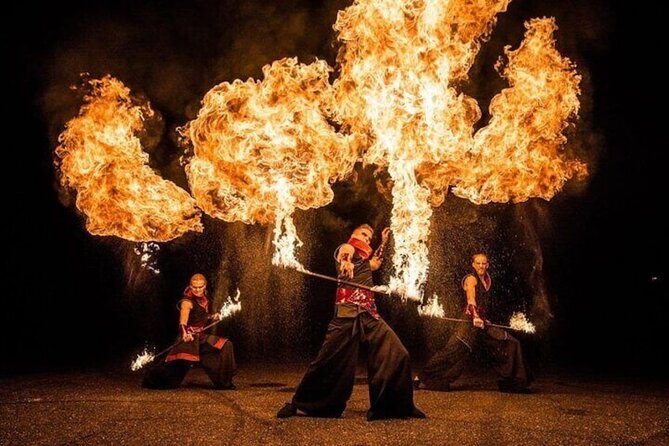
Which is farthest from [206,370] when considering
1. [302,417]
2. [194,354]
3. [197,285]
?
[302,417]

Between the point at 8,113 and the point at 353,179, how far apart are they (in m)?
6.73

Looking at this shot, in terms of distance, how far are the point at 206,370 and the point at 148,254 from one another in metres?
4.52

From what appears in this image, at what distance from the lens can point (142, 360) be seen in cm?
1109

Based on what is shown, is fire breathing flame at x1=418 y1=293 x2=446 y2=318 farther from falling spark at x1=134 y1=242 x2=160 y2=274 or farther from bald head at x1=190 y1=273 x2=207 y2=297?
bald head at x1=190 y1=273 x2=207 y2=297

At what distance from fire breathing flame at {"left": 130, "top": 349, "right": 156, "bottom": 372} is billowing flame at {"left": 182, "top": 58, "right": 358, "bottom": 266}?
113 inches

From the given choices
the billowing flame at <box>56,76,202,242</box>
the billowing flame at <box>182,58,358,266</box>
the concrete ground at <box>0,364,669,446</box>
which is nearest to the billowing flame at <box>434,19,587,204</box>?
the billowing flame at <box>182,58,358,266</box>

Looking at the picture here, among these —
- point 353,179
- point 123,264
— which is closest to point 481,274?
point 353,179

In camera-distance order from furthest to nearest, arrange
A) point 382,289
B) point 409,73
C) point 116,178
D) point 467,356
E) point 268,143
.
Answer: point 268,143
point 116,178
point 409,73
point 467,356
point 382,289

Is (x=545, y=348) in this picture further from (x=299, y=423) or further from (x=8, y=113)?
(x=8, y=113)

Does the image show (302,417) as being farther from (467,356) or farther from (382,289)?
(467,356)

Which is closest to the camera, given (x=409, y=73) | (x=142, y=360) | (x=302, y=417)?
(x=302, y=417)

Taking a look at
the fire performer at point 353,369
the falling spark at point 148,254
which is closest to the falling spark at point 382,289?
the fire performer at point 353,369

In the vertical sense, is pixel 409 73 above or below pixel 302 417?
above

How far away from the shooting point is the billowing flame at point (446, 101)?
30.8 feet
